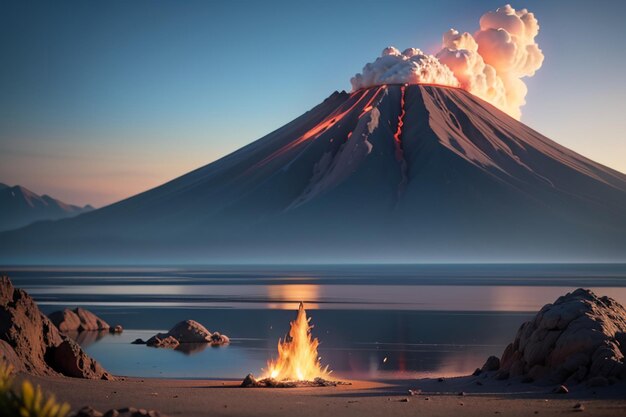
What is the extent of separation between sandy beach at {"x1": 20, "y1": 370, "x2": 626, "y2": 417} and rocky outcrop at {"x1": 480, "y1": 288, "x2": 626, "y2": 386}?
1.80 ft

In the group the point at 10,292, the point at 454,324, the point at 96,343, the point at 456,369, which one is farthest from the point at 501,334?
the point at 10,292

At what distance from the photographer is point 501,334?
3816 centimetres

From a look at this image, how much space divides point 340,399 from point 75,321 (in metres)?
22.3

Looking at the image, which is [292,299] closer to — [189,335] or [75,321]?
[75,321]

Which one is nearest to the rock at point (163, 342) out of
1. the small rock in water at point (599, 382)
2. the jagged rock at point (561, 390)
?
the jagged rock at point (561, 390)

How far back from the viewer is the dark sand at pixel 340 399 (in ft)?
55.4

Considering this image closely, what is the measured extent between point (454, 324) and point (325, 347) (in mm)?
11123

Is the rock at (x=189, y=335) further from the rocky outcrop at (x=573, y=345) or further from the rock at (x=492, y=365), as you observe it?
the rocky outcrop at (x=573, y=345)

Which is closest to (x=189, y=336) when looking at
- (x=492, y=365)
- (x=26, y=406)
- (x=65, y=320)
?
(x=65, y=320)

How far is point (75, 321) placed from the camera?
39312mm

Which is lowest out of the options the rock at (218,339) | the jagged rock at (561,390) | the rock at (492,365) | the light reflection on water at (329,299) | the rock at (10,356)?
the jagged rock at (561,390)

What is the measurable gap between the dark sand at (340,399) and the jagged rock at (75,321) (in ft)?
56.0

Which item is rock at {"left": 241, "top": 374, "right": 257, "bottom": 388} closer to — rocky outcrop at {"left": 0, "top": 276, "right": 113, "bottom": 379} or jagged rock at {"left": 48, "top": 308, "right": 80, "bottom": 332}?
rocky outcrop at {"left": 0, "top": 276, "right": 113, "bottom": 379}

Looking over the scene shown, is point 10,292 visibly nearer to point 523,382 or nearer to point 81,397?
point 81,397
